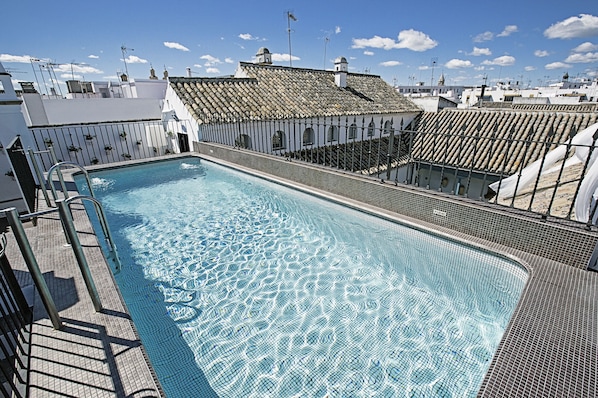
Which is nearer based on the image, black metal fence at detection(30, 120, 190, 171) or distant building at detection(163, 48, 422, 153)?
black metal fence at detection(30, 120, 190, 171)

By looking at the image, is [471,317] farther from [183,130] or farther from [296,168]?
[183,130]

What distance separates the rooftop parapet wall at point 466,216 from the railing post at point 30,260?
490cm

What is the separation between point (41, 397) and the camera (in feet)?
6.28

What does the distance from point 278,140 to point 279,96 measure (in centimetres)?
240

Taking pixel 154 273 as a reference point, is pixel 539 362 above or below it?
above

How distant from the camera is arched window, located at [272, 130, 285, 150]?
41.8 feet

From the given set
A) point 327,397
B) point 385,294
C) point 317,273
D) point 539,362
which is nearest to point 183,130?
point 317,273

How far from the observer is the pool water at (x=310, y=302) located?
110 inches

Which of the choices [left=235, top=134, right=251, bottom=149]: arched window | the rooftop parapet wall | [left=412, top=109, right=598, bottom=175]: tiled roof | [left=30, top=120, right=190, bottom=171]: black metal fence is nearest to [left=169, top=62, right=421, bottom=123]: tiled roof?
[left=235, top=134, right=251, bottom=149]: arched window

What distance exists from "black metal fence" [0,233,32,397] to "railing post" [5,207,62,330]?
105mm

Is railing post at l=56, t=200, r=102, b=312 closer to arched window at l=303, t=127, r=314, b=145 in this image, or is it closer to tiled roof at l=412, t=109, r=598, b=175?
tiled roof at l=412, t=109, r=598, b=175

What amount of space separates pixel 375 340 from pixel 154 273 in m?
3.34

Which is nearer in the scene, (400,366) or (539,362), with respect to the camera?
(539,362)

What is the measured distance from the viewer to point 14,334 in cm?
218
